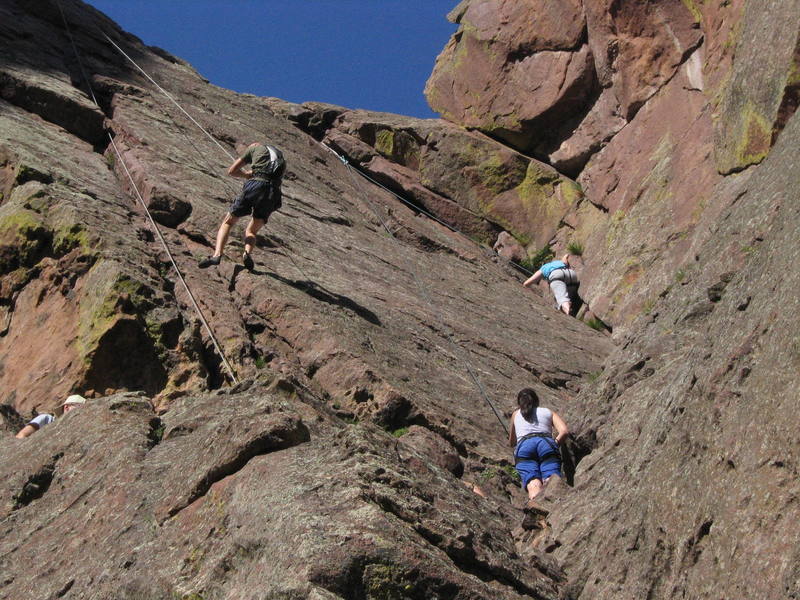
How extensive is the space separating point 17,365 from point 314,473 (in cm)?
575

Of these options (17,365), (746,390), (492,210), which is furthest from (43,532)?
(492,210)

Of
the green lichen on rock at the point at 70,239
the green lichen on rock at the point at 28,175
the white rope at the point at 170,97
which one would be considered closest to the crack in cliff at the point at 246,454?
the green lichen on rock at the point at 70,239

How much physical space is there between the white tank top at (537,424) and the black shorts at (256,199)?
4.05 metres

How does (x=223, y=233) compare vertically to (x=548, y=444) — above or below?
above

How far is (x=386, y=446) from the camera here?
251 inches

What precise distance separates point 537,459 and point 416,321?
385 cm

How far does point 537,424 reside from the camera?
9.70 m

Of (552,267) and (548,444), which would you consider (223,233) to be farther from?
(552,267)

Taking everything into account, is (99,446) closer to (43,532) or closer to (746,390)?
(43,532)

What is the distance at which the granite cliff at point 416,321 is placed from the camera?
575cm

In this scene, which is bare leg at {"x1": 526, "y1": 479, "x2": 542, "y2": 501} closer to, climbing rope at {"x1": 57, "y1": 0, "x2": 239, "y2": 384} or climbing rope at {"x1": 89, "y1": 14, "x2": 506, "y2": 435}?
climbing rope at {"x1": 89, "y1": 14, "x2": 506, "y2": 435}

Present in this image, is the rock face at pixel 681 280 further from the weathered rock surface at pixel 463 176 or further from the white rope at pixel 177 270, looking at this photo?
the white rope at pixel 177 270

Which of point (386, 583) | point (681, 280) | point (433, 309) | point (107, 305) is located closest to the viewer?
point (386, 583)

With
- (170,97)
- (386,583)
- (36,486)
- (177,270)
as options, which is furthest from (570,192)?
(386,583)
